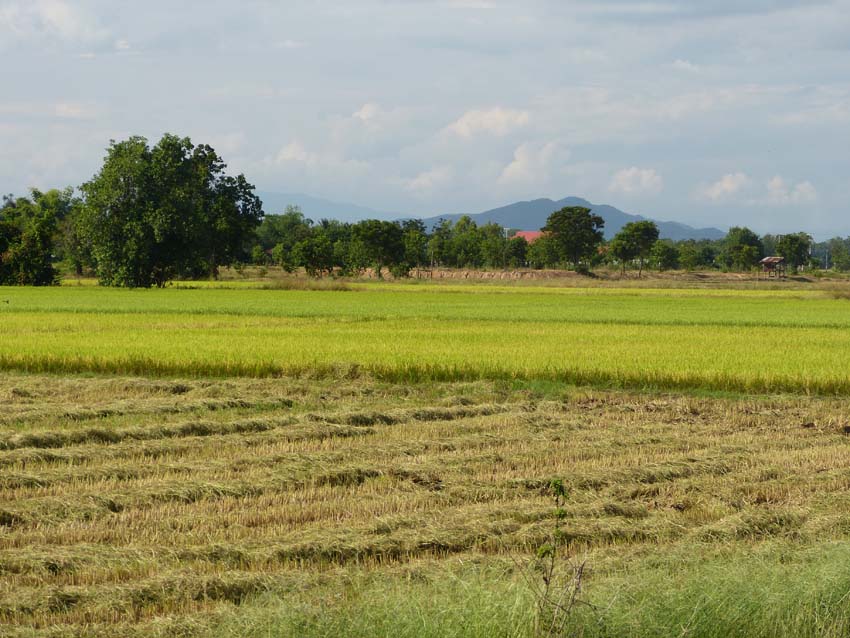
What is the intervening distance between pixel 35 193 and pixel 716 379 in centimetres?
11090

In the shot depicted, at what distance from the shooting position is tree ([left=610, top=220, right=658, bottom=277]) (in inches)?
4513

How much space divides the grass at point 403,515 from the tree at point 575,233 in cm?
10003

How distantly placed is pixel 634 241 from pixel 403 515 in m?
111

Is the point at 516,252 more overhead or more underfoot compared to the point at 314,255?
more overhead

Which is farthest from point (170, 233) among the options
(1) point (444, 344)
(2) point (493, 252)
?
(2) point (493, 252)

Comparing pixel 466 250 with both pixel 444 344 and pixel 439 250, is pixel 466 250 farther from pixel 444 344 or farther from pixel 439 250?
pixel 444 344

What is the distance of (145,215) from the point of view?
64.2 metres

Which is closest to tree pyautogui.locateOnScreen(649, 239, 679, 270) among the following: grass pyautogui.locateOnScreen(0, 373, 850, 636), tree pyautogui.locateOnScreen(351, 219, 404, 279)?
tree pyautogui.locateOnScreen(351, 219, 404, 279)

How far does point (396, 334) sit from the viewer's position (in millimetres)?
26609

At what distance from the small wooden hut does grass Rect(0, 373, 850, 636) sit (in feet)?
337

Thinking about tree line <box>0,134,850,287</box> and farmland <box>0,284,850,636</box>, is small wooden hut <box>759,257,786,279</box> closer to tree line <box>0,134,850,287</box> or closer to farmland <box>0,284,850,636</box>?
tree line <box>0,134,850,287</box>

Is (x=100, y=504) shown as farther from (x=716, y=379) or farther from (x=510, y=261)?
(x=510, y=261)

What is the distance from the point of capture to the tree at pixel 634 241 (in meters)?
115

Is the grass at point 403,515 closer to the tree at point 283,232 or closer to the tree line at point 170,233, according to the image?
the tree line at point 170,233
